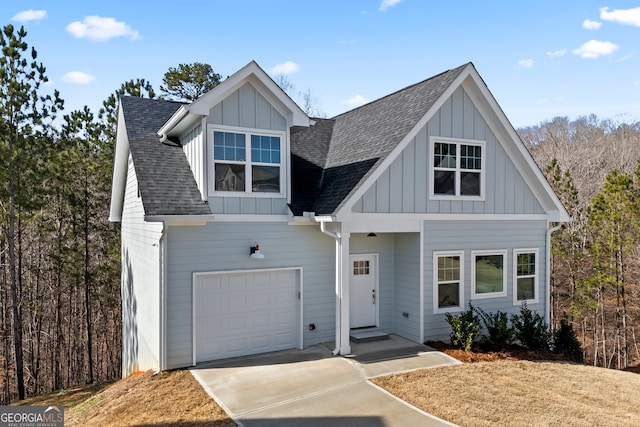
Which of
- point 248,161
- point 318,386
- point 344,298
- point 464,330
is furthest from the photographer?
point 464,330

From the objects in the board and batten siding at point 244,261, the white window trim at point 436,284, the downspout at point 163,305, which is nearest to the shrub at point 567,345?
the white window trim at point 436,284

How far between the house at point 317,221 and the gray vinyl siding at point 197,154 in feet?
0.23

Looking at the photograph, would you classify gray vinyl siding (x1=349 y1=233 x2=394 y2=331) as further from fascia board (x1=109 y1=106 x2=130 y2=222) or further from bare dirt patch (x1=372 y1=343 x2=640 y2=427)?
fascia board (x1=109 y1=106 x2=130 y2=222)

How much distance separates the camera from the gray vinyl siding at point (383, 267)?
11.3 metres

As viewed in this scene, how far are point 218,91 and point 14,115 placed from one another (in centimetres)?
968

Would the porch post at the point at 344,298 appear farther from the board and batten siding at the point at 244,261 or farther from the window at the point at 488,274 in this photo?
the window at the point at 488,274

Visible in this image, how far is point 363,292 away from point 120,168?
8.89 meters

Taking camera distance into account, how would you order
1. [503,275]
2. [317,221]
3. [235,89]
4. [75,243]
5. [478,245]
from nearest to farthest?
[235,89], [317,221], [478,245], [503,275], [75,243]

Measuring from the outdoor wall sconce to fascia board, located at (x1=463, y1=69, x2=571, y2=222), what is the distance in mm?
6887

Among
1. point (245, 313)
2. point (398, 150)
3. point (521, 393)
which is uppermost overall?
point (398, 150)

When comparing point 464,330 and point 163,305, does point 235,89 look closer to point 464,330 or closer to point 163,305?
point 163,305

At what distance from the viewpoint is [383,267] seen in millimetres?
11500

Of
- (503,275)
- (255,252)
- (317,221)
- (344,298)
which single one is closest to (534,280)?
(503,275)

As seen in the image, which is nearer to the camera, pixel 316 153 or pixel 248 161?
pixel 248 161
